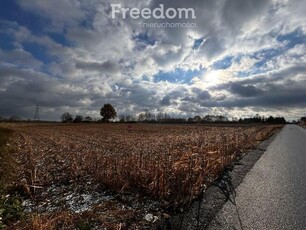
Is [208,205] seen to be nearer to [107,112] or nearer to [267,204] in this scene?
[267,204]

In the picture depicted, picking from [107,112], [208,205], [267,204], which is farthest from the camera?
[107,112]

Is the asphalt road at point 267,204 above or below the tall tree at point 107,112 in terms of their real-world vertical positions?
below

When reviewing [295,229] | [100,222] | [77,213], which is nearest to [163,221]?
[100,222]

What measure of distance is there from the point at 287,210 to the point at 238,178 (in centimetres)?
258

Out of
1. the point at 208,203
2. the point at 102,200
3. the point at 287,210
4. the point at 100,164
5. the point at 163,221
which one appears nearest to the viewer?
the point at 163,221

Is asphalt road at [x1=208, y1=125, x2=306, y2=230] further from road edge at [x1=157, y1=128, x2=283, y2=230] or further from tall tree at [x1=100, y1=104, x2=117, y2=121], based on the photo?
tall tree at [x1=100, y1=104, x2=117, y2=121]

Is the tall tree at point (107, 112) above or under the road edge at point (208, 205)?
above

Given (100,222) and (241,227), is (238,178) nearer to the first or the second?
(241,227)

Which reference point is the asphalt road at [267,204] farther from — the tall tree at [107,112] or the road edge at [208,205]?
the tall tree at [107,112]

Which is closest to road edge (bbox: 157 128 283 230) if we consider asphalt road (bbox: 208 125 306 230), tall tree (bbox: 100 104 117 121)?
asphalt road (bbox: 208 125 306 230)

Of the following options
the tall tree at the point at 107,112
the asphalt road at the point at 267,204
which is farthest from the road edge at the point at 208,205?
the tall tree at the point at 107,112

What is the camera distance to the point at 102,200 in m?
6.20

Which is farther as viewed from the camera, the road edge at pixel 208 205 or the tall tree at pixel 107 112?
the tall tree at pixel 107 112

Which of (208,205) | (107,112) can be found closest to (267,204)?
(208,205)
